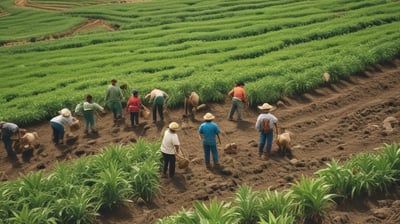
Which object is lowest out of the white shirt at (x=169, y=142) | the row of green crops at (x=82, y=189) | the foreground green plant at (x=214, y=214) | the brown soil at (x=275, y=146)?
the brown soil at (x=275, y=146)

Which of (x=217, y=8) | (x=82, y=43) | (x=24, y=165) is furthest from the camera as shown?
(x=217, y=8)

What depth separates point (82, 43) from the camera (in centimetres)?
3253

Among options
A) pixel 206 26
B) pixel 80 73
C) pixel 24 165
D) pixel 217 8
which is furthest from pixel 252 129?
pixel 217 8

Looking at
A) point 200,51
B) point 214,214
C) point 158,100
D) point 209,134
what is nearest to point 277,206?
point 214,214

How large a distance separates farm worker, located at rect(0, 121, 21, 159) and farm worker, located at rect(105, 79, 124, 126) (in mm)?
3326

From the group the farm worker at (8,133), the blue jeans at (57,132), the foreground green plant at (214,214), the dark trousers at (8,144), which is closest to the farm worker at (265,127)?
the foreground green plant at (214,214)

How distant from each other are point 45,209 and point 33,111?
8.93 metres

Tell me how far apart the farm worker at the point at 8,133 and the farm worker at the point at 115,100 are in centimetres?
333

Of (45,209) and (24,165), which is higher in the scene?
(45,209)

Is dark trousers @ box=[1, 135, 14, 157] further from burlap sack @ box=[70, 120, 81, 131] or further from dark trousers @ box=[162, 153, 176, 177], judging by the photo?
dark trousers @ box=[162, 153, 176, 177]

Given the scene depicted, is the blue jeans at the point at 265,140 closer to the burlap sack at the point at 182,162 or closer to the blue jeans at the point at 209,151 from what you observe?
the blue jeans at the point at 209,151

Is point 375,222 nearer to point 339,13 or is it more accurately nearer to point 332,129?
point 332,129

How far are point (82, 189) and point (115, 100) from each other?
642 centimetres

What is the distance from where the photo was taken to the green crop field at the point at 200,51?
19078 millimetres
